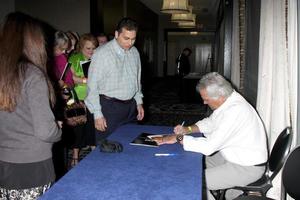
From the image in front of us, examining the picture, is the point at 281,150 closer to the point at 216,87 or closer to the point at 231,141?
the point at 231,141

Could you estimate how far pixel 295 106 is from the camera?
7.25ft

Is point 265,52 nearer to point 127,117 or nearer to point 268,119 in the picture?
point 268,119

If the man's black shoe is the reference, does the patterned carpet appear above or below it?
below

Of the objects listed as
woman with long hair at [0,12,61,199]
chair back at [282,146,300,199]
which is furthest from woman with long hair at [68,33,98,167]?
chair back at [282,146,300,199]

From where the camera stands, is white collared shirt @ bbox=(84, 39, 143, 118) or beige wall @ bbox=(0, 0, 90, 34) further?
beige wall @ bbox=(0, 0, 90, 34)

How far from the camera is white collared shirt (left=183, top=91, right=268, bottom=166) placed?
2133mm

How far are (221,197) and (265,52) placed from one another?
1204 millimetres

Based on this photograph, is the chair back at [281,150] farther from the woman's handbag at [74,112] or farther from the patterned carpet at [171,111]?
the patterned carpet at [171,111]

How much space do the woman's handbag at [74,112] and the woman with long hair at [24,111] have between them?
1.53m

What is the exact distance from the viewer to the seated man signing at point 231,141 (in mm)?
2141

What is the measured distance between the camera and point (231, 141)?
2195 millimetres

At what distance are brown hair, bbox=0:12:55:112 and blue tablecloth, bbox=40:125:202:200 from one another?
1.55 ft

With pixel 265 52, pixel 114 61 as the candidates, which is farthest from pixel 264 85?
pixel 114 61

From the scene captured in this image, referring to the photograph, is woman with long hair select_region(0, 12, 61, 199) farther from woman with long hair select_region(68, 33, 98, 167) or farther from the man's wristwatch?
woman with long hair select_region(68, 33, 98, 167)
